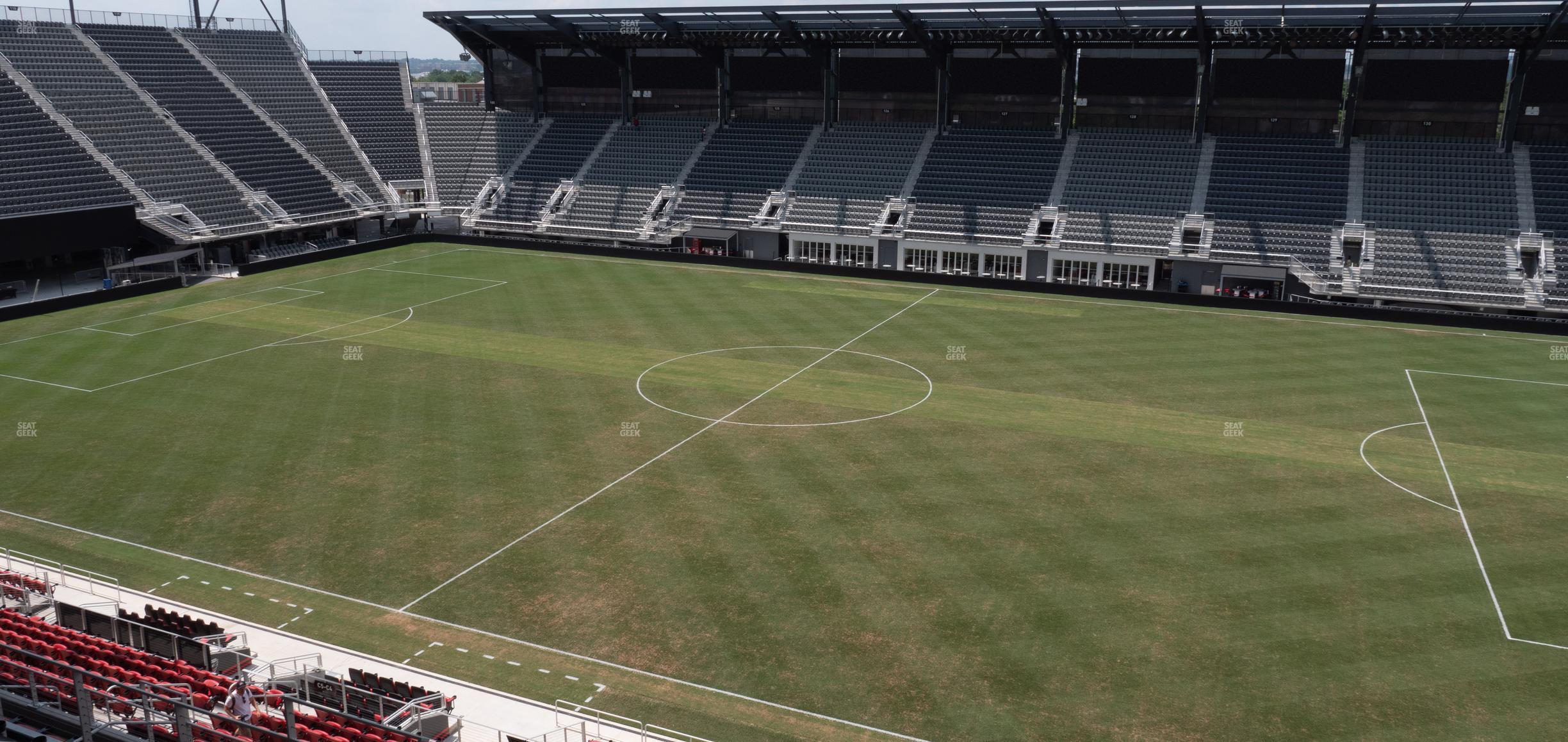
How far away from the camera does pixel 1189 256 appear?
163 feet

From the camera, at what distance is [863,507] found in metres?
23.7

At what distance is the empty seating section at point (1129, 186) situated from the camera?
2080 inches

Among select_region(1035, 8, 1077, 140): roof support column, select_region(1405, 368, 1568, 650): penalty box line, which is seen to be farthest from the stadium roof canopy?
select_region(1405, 368, 1568, 650): penalty box line

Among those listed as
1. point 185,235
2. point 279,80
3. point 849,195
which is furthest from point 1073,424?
point 279,80

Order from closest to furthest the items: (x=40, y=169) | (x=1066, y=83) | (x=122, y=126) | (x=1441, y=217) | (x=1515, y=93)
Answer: (x=40, y=169), (x=1441, y=217), (x=1515, y=93), (x=122, y=126), (x=1066, y=83)

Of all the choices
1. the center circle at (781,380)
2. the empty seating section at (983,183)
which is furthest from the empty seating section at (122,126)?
the empty seating section at (983,183)

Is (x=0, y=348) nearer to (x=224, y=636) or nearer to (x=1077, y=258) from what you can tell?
(x=224, y=636)

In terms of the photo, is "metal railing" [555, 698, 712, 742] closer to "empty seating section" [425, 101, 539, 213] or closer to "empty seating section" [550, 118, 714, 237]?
"empty seating section" [550, 118, 714, 237]

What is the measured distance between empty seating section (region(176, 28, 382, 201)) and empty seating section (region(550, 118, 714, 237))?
44.5 ft

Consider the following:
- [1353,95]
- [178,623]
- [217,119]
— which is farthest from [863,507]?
[217,119]

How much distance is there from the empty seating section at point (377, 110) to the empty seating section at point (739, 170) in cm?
2002

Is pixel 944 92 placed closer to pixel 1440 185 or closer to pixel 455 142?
pixel 1440 185

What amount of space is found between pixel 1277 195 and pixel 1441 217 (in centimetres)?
728

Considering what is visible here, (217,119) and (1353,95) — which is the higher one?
(1353,95)
